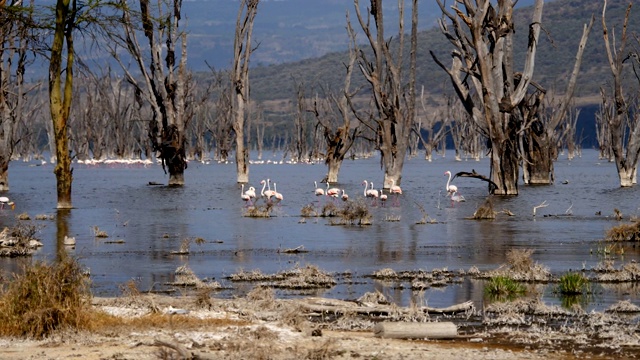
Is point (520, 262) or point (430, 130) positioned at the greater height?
point (430, 130)

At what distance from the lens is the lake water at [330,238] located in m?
16.6

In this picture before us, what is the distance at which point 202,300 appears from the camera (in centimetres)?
1267

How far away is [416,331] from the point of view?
11.3m

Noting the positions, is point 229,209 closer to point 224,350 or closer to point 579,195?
point 579,195

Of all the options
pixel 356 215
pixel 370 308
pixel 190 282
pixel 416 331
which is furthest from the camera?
pixel 356 215

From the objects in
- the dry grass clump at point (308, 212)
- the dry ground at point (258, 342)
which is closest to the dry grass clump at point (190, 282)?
the dry ground at point (258, 342)

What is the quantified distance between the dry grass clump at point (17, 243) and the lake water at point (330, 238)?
0.83 ft

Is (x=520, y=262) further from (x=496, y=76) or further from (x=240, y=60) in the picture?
(x=240, y=60)

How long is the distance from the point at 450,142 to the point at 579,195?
14520 cm

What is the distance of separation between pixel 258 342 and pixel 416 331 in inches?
68.5

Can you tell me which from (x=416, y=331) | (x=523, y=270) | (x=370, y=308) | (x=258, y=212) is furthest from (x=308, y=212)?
(x=416, y=331)

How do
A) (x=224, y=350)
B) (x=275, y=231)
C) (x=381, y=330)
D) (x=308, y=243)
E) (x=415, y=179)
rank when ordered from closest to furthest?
(x=224, y=350)
(x=381, y=330)
(x=308, y=243)
(x=275, y=231)
(x=415, y=179)

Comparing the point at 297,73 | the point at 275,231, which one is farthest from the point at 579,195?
the point at 297,73

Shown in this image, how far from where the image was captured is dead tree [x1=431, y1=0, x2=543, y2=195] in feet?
115
